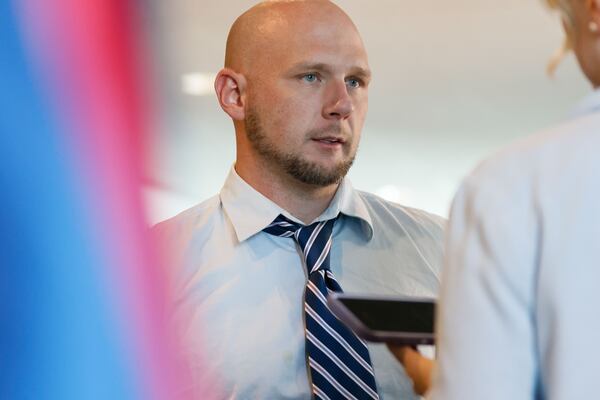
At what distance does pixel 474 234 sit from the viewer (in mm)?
807

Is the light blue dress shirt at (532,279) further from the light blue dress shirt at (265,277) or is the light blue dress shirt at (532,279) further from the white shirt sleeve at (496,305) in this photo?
the light blue dress shirt at (265,277)

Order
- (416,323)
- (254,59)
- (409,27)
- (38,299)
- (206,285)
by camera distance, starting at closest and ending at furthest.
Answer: (38,299) → (416,323) → (206,285) → (254,59) → (409,27)

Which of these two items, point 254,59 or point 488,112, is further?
point 488,112

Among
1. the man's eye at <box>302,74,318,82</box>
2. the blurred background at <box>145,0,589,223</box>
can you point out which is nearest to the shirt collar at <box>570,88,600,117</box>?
the man's eye at <box>302,74,318,82</box>

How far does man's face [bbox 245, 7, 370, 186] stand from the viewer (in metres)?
1.71

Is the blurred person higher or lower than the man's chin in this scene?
higher

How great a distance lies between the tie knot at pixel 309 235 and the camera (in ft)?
5.50

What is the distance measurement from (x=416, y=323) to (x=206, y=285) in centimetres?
67

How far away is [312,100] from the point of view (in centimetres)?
172

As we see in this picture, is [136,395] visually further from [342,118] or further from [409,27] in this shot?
[409,27]

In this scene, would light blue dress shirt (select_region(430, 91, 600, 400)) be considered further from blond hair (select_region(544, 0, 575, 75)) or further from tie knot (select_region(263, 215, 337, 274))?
tie knot (select_region(263, 215, 337, 274))

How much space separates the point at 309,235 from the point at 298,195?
0.28 ft

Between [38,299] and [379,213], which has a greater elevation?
[38,299]

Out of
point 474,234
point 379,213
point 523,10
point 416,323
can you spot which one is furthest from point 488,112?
point 474,234
